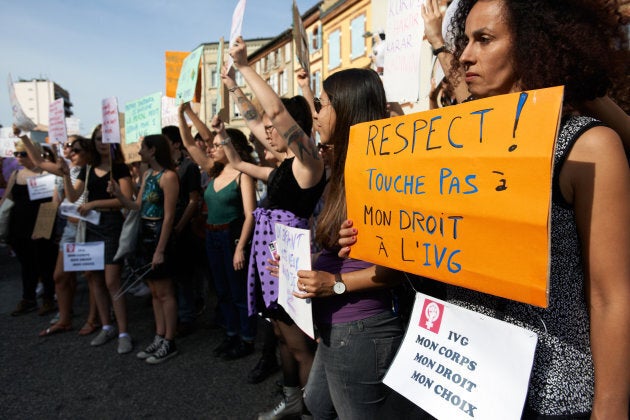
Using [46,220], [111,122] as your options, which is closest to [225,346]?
[111,122]

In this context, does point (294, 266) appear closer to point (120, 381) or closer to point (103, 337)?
point (120, 381)

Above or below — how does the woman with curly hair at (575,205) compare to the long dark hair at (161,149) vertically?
below

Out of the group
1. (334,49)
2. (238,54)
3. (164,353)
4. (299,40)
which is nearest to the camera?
(238,54)

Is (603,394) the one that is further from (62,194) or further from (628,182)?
(62,194)

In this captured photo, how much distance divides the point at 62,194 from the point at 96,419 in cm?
306

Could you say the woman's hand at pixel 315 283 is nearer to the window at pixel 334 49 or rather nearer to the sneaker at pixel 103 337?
the sneaker at pixel 103 337

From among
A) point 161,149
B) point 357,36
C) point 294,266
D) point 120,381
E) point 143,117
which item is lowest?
point 120,381

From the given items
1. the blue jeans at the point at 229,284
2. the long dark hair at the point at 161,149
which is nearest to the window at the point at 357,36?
the long dark hair at the point at 161,149

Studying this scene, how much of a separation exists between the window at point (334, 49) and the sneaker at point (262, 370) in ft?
79.6

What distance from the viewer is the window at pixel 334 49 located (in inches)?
1007

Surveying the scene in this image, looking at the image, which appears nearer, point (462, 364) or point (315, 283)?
point (462, 364)

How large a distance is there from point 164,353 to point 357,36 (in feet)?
74.8

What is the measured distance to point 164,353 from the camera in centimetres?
376

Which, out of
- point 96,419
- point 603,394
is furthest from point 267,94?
point 96,419
